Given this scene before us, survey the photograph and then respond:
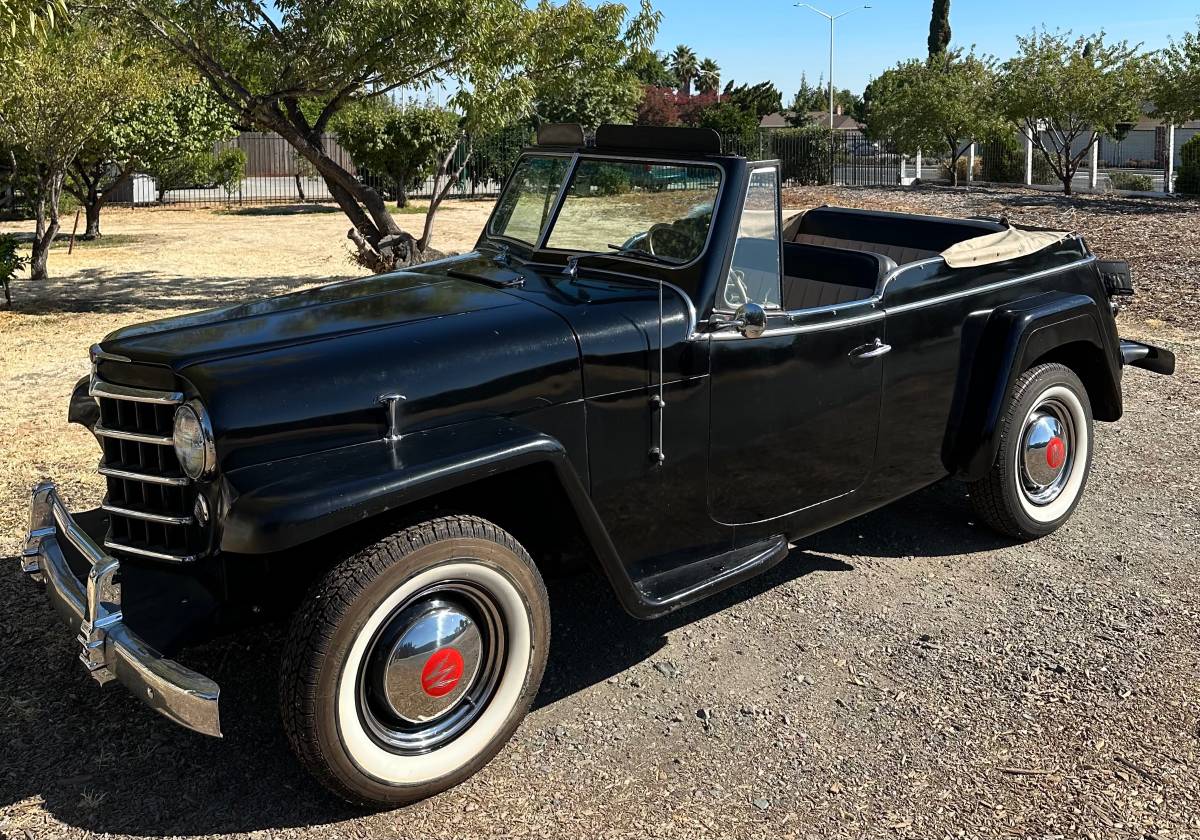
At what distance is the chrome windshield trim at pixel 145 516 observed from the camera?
3150 millimetres

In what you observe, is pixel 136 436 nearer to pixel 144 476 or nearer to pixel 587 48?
pixel 144 476

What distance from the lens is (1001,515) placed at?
481 cm

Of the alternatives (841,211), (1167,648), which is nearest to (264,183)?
(841,211)

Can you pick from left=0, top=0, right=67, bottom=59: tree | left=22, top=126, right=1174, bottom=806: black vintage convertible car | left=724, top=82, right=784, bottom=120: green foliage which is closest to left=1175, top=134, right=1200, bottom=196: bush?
left=22, top=126, right=1174, bottom=806: black vintage convertible car

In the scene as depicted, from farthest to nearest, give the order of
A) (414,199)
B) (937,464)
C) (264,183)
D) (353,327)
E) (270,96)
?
(264,183)
(414,199)
(270,96)
(937,464)
(353,327)

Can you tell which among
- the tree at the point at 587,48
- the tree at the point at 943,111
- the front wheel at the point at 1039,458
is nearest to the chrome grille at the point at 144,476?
the front wheel at the point at 1039,458

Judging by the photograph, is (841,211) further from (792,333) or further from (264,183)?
(264,183)

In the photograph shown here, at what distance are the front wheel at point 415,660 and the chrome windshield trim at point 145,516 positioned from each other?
543 millimetres

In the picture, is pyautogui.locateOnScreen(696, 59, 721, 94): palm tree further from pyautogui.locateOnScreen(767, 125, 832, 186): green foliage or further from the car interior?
the car interior

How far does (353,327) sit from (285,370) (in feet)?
1.19

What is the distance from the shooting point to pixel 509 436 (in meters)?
3.11

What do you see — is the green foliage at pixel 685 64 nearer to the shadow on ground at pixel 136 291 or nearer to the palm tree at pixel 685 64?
the palm tree at pixel 685 64

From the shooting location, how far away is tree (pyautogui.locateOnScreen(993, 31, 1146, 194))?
23.9 meters

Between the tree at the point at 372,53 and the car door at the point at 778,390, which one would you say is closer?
the car door at the point at 778,390
